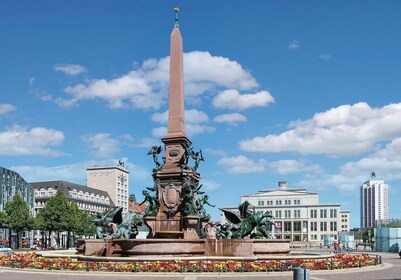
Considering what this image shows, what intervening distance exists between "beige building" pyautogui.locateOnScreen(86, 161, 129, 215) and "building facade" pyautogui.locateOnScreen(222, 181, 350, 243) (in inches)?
1771

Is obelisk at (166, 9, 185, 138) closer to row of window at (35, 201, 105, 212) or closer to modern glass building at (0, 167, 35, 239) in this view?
modern glass building at (0, 167, 35, 239)

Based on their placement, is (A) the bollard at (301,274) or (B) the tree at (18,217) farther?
(B) the tree at (18,217)

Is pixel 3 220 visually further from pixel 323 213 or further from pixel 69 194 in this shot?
pixel 323 213

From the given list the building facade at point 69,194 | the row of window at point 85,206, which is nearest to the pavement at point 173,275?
the building facade at point 69,194

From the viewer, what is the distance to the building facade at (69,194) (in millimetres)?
152000

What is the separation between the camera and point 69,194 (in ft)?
500

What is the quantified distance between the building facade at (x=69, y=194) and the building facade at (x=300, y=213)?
1937 inches

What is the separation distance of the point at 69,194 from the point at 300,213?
73.6 meters

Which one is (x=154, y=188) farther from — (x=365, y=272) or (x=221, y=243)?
(x=365, y=272)

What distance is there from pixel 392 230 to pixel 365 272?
55823mm

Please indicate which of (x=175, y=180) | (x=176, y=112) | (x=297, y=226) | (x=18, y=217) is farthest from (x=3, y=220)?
(x=297, y=226)

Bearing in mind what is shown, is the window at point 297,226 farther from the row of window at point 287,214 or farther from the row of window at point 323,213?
the row of window at point 323,213

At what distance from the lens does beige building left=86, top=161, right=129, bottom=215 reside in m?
185

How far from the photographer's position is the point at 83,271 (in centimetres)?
2480
